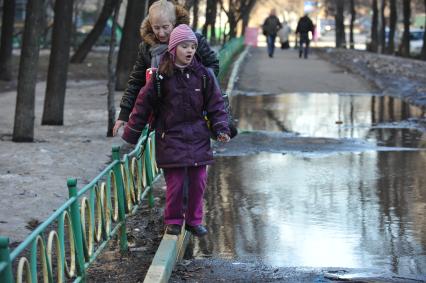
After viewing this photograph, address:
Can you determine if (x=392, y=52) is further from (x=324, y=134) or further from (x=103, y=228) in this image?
(x=103, y=228)

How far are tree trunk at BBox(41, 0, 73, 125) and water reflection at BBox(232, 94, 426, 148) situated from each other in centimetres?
318

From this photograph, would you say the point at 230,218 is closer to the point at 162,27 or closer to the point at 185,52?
the point at 162,27

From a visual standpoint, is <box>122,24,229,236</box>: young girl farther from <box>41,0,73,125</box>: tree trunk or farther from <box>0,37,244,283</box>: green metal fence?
<box>41,0,73,125</box>: tree trunk

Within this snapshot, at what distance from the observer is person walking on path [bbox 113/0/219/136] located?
257 inches

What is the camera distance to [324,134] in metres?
15.0

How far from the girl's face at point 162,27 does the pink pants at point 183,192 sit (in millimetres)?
950

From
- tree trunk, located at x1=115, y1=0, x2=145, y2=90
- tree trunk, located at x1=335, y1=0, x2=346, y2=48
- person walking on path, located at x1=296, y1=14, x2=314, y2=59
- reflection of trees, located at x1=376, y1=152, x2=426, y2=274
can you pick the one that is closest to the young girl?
reflection of trees, located at x1=376, y1=152, x2=426, y2=274

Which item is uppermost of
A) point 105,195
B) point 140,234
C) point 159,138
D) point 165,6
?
point 165,6

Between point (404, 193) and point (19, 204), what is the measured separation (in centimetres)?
392

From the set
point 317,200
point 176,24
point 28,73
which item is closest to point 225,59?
point 28,73

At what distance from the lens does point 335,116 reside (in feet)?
58.6

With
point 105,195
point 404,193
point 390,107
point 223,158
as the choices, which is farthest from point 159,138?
point 390,107

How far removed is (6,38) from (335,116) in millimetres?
14473

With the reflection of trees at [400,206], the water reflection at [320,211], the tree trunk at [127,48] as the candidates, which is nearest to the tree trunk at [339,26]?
the tree trunk at [127,48]
